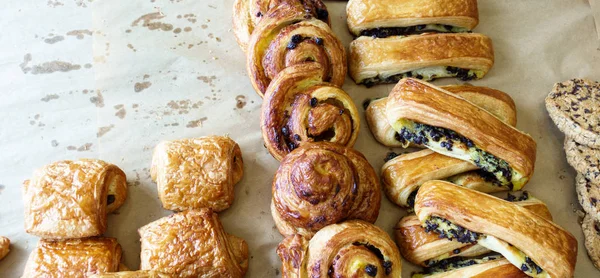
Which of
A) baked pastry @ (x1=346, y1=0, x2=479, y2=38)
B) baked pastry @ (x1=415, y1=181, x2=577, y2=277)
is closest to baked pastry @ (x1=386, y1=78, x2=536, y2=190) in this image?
baked pastry @ (x1=415, y1=181, x2=577, y2=277)

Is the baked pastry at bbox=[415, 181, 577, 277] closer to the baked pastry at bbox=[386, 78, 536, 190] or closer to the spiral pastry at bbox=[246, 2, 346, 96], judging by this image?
Result: the baked pastry at bbox=[386, 78, 536, 190]

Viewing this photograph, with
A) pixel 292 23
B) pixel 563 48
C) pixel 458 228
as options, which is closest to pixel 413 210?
pixel 458 228

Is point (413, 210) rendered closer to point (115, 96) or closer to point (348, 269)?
point (348, 269)

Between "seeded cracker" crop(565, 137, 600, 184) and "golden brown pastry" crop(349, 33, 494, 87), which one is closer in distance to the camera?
"seeded cracker" crop(565, 137, 600, 184)

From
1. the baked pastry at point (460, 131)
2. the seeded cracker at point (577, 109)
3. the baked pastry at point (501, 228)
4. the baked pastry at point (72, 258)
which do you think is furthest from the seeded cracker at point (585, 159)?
the baked pastry at point (72, 258)

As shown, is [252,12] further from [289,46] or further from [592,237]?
[592,237]

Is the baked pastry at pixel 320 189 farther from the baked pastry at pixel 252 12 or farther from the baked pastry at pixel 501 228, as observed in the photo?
the baked pastry at pixel 252 12

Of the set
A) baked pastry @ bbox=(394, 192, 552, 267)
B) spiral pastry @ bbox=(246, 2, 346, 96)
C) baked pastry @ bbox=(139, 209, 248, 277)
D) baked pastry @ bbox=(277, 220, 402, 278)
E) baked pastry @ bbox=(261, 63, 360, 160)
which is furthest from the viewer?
spiral pastry @ bbox=(246, 2, 346, 96)
